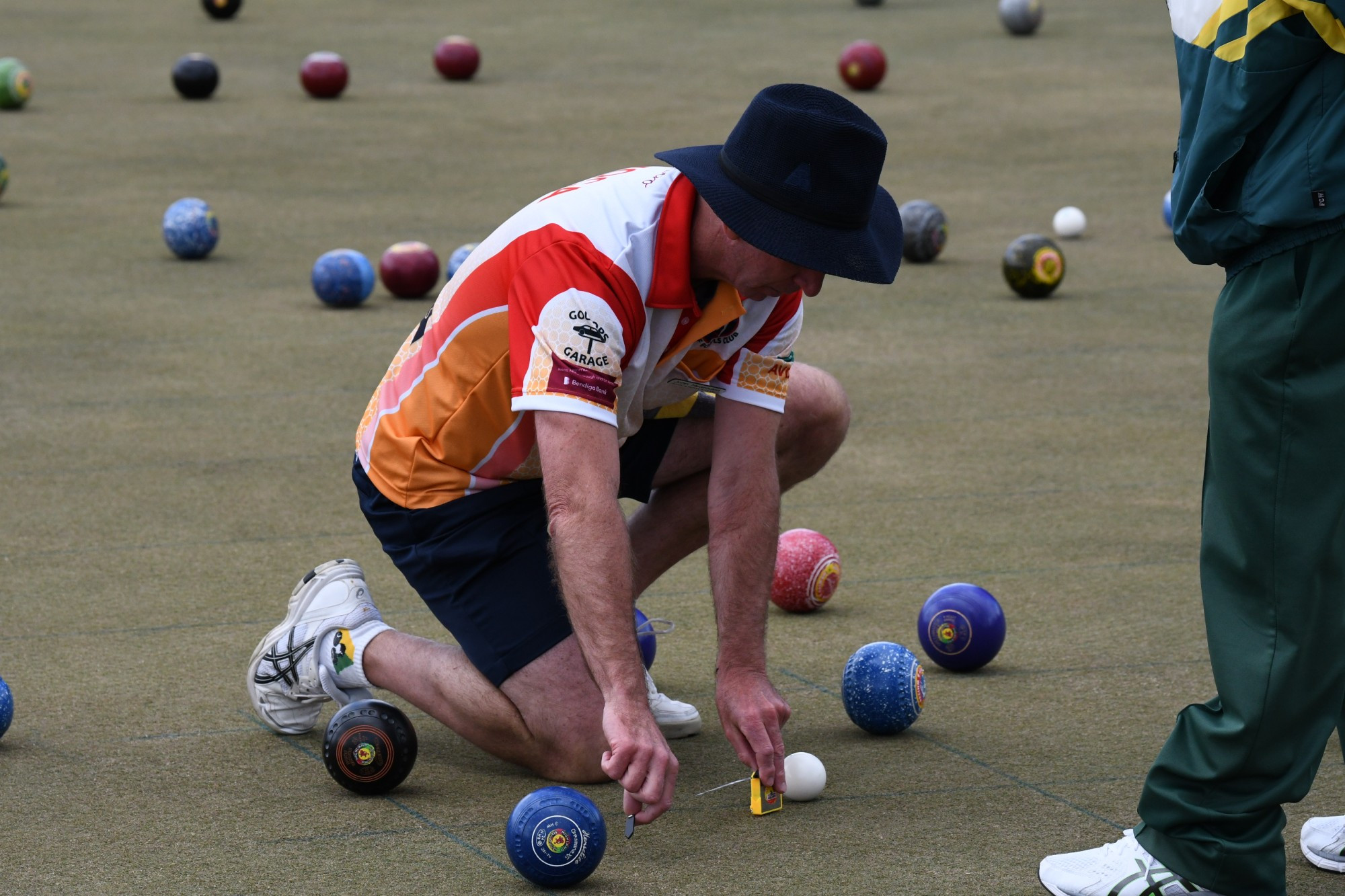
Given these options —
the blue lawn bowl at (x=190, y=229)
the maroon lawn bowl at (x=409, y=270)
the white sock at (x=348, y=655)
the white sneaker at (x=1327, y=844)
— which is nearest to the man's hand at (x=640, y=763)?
the white sock at (x=348, y=655)

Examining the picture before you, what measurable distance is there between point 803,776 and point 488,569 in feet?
2.58

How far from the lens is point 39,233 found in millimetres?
9305

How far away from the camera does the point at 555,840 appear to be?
2926mm

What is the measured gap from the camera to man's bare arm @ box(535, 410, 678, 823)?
3002 mm

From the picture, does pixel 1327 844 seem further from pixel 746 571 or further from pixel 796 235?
pixel 796 235

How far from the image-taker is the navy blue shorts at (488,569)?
357 centimetres

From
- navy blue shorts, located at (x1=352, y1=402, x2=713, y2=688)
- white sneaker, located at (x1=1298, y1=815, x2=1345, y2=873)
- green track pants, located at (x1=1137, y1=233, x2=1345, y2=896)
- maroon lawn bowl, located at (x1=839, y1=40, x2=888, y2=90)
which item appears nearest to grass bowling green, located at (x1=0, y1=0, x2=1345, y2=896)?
white sneaker, located at (x1=1298, y1=815, x2=1345, y2=873)

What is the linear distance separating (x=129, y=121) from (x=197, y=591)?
8.78m

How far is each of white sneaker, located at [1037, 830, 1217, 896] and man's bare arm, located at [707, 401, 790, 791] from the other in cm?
54

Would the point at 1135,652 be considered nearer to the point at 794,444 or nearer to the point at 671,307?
the point at 794,444

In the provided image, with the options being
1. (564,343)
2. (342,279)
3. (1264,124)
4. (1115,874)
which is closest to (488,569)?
(564,343)

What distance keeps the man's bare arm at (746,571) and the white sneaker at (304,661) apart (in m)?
0.83

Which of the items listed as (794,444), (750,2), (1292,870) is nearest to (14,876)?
(794,444)

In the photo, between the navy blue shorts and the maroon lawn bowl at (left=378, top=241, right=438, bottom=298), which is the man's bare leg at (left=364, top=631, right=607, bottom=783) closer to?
the navy blue shorts
